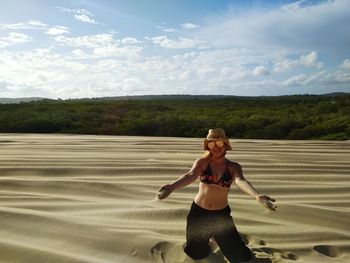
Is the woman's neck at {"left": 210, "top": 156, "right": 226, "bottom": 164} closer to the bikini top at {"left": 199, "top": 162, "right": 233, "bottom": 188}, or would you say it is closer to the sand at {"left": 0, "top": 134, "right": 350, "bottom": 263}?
the bikini top at {"left": 199, "top": 162, "right": 233, "bottom": 188}

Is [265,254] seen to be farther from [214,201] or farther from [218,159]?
[218,159]

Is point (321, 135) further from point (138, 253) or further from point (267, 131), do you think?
point (138, 253)

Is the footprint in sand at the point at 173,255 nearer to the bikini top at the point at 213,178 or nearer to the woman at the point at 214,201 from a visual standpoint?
the woman at the point at 214,201

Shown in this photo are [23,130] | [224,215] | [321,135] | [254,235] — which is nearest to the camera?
[224,215]

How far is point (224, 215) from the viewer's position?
288 cm

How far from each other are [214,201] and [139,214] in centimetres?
129

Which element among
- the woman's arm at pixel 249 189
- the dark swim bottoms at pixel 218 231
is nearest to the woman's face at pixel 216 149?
the woman's arm at pixel 249 189

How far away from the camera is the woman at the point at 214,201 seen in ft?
9.20

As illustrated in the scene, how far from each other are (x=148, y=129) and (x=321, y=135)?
21.5 ft

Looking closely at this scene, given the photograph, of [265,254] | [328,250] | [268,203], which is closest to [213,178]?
[268,203]

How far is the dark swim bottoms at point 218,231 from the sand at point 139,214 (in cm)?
11

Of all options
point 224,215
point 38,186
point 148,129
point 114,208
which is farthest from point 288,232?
→ point 148,129

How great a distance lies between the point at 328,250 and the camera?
3.24 m

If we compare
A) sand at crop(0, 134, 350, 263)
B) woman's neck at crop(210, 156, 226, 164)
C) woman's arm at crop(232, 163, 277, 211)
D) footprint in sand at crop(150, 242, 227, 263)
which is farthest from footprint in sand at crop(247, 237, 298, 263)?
woman's neck at crop(210, 156, 226, 164)
